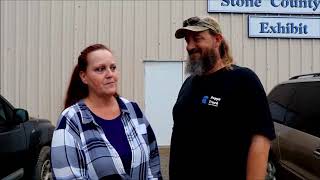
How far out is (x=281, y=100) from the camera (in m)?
6.20

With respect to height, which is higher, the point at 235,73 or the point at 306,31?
the point at 306,31

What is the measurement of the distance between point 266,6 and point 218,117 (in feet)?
33.6

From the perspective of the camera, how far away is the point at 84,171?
2.34 meters

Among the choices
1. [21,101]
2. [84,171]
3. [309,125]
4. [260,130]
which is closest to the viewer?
[84,171]

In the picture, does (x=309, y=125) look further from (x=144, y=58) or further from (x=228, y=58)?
(x=144, y=58)

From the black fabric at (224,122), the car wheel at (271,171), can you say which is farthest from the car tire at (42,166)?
the black fabric at (224,122)

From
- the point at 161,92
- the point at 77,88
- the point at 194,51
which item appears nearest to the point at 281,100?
the point at 194,51

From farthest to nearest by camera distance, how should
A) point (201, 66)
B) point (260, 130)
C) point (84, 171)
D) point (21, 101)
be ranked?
point (21, 101) < point (201, 66) < point (260, 130) < point (84, 171)

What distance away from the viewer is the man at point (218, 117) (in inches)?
100.0

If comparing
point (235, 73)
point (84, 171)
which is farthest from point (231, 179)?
point (84, 171)

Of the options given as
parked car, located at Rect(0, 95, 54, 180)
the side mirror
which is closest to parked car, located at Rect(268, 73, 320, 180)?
parked car, located at Rect(0, 95, 54, 180)

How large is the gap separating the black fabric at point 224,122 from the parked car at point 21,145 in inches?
117

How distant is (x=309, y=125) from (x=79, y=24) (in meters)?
7.86

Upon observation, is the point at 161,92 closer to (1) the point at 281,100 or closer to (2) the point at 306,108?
(1) the point at 281,100
